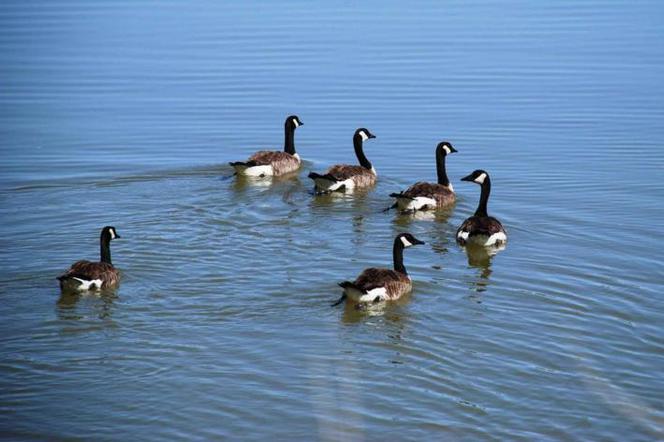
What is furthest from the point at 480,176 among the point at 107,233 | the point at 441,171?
the point at 107,233

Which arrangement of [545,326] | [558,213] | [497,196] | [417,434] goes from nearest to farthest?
[417,434] < [545,326] < [558,213] < [497,196]

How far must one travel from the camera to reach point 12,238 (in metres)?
15.4

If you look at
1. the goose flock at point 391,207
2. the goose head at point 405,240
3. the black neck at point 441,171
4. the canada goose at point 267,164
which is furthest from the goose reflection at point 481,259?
the canada goose at point 267,164

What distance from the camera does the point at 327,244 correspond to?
15.3 m

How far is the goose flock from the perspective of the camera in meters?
12.9

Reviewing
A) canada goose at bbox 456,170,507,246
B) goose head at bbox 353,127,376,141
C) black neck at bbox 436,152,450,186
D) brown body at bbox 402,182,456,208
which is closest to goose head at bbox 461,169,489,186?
brown body at bbox 402,182,456,208

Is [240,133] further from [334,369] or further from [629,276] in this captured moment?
[334,369]

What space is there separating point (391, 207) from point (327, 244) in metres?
2.34

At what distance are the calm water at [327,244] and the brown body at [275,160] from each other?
0.43m

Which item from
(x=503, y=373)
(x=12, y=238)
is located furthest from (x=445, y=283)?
(x=12, y=238)

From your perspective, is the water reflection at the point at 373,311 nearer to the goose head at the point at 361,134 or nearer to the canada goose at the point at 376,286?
the canada goose at the point at 376,286

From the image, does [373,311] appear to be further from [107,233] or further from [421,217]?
[421,217]

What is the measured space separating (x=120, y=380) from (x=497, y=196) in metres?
9.10

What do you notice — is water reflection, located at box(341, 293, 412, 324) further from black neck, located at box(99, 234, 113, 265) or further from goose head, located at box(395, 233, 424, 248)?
black neck, located at box(99, 234, 113, 265)
